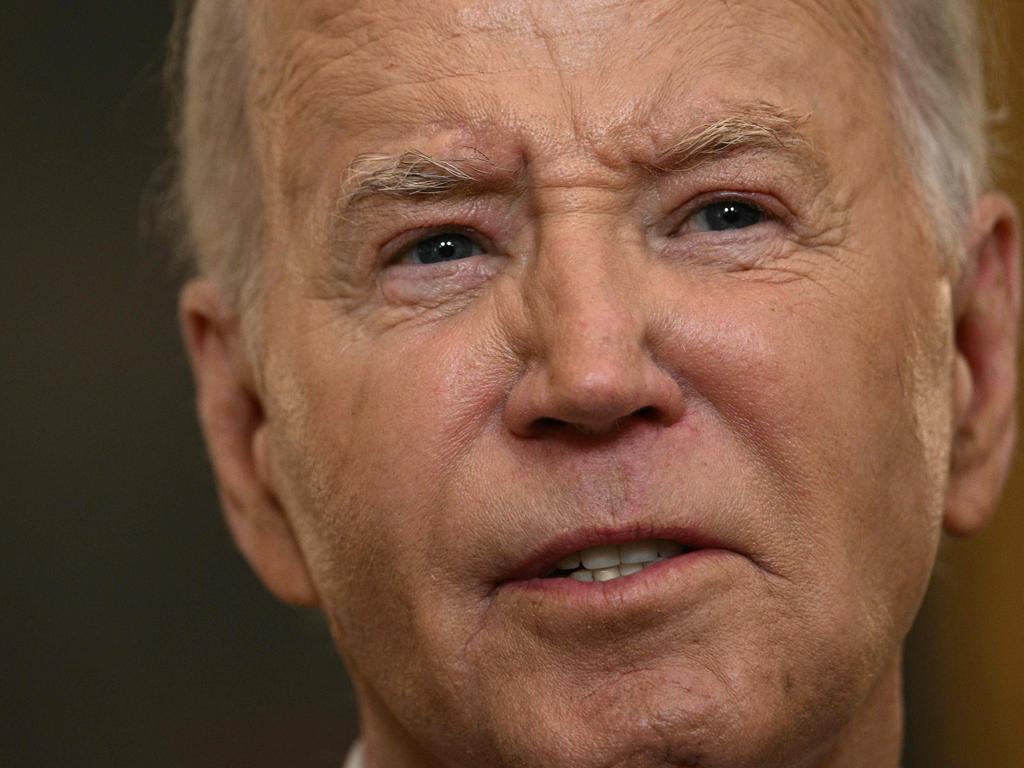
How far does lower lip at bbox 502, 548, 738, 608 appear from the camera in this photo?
1.66 metres

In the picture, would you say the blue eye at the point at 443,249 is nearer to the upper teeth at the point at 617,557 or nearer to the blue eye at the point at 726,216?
the blue eye at the point at 726,216

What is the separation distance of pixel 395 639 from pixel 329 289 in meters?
0.43

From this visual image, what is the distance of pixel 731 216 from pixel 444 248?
0.34 m

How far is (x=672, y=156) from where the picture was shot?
1774mm

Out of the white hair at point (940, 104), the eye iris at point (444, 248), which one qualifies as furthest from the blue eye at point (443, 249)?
the white hair at point (940, 104)

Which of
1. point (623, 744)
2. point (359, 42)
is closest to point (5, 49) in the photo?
point (359, 42)

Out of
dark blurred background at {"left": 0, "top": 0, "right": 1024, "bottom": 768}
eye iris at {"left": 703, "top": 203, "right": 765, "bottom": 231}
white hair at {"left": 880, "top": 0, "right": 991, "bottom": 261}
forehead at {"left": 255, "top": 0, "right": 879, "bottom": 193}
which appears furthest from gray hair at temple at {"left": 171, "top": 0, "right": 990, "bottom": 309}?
dark blurred background at {"left": 0, "top": 0, "right": 1024, "bottom": 768}

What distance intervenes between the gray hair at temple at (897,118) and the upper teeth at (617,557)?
22.7 inches

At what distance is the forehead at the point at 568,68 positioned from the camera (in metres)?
1.76

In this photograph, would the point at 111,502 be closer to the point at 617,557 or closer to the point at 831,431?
the point at 617,557

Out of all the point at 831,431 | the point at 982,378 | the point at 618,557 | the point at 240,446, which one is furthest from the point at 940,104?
the point at 240,446

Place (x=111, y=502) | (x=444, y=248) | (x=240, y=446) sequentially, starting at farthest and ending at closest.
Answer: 1. (x=111, y=502)
2. (x=240, y=446)
3. (x=444, y=248)

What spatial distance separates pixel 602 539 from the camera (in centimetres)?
167

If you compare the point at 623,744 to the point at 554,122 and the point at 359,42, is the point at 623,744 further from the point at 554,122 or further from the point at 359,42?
the point at 359,42
